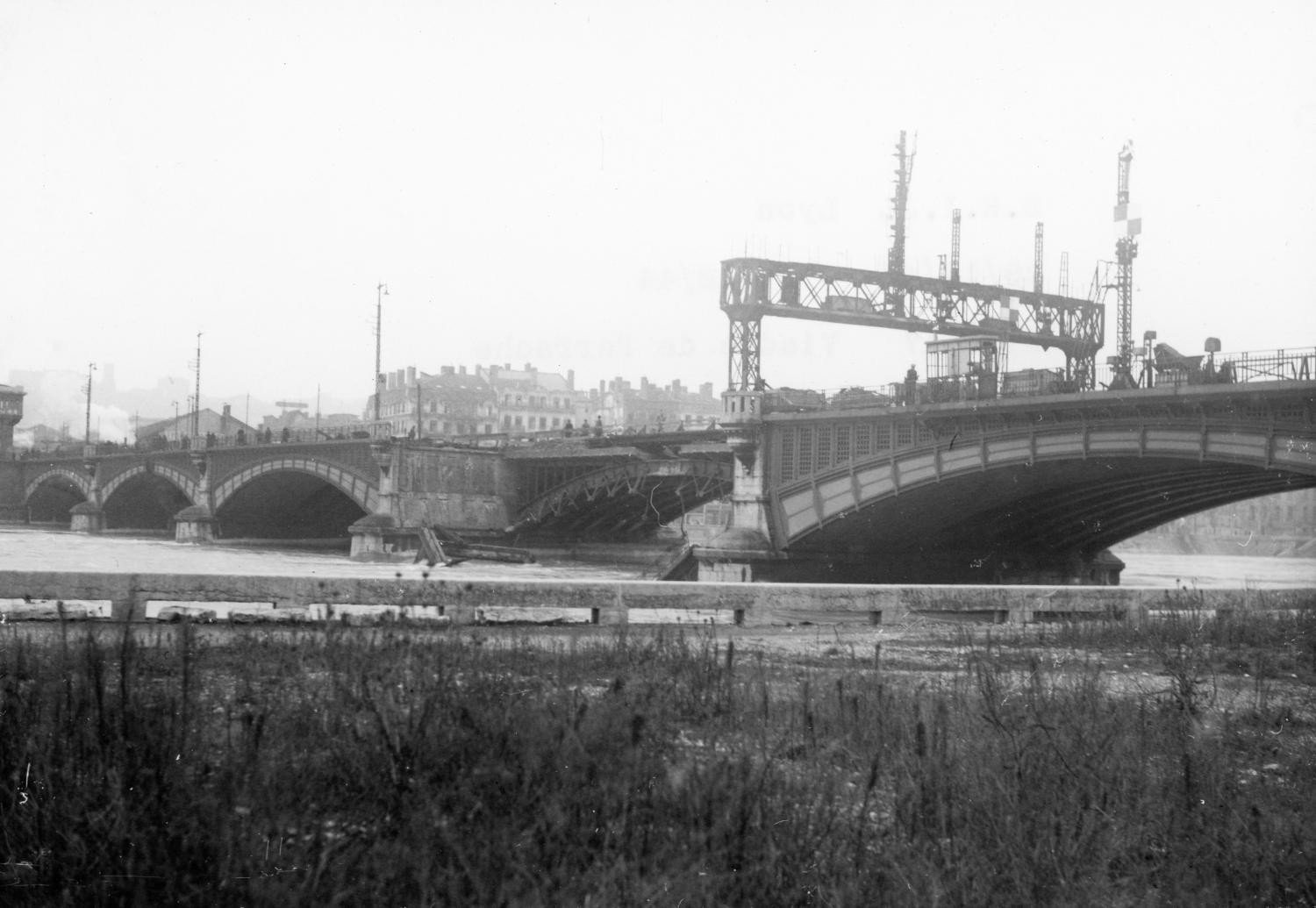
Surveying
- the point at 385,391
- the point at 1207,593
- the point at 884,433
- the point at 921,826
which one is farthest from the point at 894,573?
the point at 385,391

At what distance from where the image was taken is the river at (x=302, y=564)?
54844 mm

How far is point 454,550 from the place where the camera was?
67.2 metres

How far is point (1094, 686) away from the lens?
385 inches

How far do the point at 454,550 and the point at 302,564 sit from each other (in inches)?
305

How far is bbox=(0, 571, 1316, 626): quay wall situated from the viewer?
14125mm

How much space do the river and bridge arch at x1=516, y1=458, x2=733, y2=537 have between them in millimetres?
2827

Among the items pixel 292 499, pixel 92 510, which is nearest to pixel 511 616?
pixel 292 499

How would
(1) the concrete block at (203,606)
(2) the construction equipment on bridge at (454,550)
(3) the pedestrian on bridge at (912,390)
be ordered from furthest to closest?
(2) the construction equipment on bridge at (454,550) < (3) the pedestrian on bridge at (912,390) < (1) the concrete block at (203,606)

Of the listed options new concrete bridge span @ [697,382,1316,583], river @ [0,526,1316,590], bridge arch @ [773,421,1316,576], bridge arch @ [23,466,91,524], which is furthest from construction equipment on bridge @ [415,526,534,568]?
bridge arch @ [23,466,91,524]

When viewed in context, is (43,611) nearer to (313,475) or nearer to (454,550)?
(454,550)

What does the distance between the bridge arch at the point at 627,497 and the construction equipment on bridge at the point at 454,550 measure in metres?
3.91

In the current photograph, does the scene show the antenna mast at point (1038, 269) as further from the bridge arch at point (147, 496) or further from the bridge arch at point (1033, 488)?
the bridge arch at point (147, 496)

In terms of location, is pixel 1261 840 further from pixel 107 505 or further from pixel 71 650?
pixel 107 505

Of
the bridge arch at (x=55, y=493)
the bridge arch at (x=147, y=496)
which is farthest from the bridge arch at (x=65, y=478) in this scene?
the bridge arch at (x=147, y=496)
